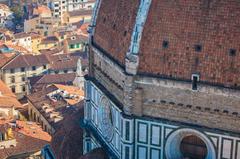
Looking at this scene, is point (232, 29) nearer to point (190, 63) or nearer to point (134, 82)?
point (190, 63)

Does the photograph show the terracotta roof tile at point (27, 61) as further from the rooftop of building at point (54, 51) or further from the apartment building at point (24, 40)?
the apartment building at point (24, 40)

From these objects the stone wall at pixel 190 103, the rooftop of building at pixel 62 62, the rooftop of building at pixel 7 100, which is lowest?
the rooftop of building at pixel 7 100

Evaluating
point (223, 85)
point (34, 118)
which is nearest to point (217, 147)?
point (223, 85)

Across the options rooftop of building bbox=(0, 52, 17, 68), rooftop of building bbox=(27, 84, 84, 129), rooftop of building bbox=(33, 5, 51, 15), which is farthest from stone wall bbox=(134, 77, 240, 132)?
rooftop of building bbox=(33, 5, 51, 15)

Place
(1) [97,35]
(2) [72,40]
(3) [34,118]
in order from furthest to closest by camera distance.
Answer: (2) [72,40]
(3) [34,118]
(1) [97,35]

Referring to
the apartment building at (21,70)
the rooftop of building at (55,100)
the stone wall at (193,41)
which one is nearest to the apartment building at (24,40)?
the apartment building at (21,70)

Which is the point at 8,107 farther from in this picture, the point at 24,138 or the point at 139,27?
the point at 139,27
